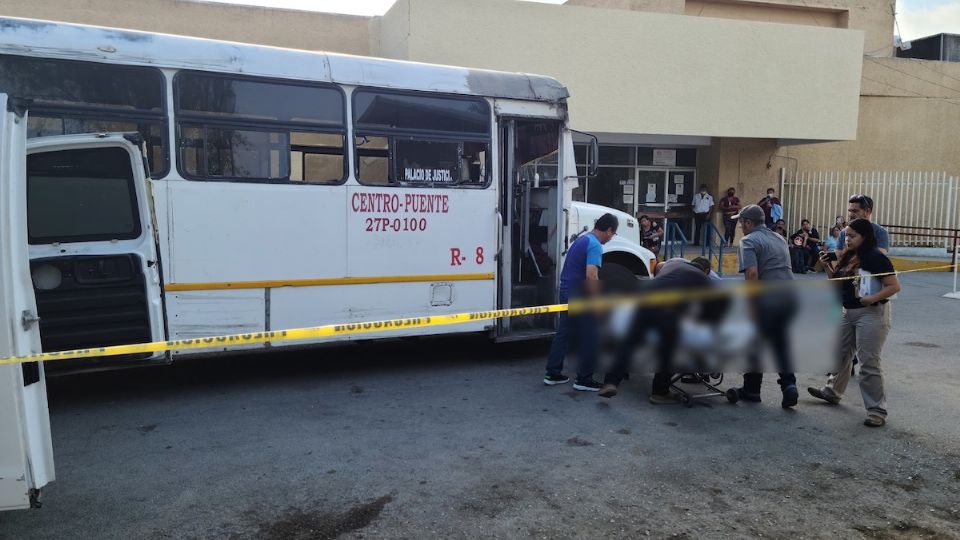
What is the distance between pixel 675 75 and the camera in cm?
1612

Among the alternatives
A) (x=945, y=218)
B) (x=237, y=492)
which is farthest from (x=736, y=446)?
(x=945, y=218)

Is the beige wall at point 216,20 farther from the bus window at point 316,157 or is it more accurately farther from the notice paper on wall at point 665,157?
the bus window at point 316,157

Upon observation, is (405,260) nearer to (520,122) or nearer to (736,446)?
(520,122)

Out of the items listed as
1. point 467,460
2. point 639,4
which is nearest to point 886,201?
point 639,4

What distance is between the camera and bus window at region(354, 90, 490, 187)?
6711 mm

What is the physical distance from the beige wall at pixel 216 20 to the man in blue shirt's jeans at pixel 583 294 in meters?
A: 11.7

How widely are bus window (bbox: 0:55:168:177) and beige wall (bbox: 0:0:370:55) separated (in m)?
10.5

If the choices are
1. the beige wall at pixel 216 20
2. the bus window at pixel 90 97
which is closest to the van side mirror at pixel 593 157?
the bus window at pixel 90 97

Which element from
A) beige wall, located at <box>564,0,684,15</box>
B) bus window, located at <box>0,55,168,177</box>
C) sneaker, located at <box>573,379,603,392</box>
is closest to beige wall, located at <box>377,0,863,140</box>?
beige wall, located at <box>564,0,684,15</box>

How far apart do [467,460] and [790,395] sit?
9.74ft

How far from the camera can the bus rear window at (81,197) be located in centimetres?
539

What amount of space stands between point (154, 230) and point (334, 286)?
166 centimetres

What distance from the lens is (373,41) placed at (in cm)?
1648

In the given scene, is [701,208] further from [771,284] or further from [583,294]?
[771,284]
